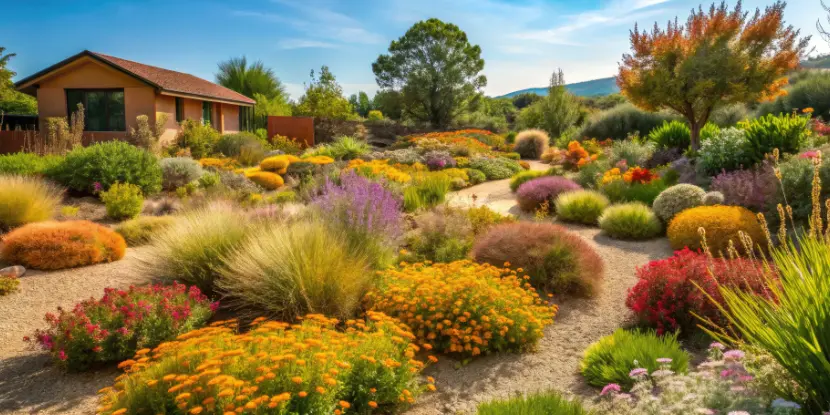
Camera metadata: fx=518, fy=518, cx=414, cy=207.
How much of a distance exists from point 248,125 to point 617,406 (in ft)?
87.2

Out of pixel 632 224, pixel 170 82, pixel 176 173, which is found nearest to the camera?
pixel 632 224

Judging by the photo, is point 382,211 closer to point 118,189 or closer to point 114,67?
point 118,189

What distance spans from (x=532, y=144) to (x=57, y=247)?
1870 centimetres

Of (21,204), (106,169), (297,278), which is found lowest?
(297,278)

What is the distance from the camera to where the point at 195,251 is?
5.18 meters

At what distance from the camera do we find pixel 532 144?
22203mm

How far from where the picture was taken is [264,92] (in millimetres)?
33750

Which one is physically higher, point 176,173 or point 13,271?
point 176,173

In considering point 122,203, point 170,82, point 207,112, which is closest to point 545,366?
point 122,203

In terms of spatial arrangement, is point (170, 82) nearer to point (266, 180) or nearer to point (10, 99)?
point (266, 180)

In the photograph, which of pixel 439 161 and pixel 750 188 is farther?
pixel 439 161

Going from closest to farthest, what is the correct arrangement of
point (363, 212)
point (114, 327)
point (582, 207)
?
point (114, 327) < point (363, 212) < point (582, 207)

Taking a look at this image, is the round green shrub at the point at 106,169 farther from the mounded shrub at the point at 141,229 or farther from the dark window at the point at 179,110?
the dark window at the point at 179,110

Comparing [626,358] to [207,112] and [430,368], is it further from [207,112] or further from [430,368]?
[207,112]
